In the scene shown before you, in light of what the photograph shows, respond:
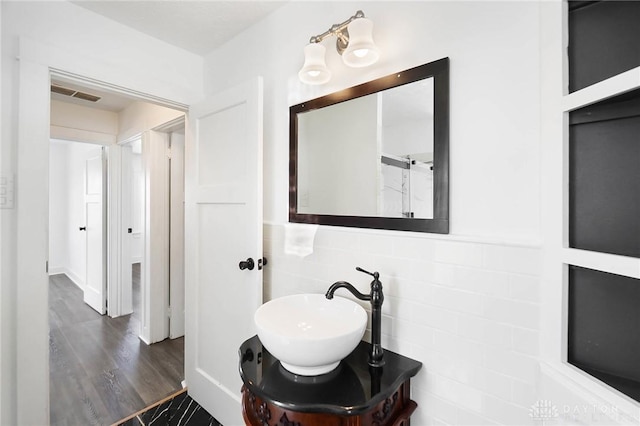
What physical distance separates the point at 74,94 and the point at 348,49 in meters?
3.00

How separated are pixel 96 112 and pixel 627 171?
4.17 m

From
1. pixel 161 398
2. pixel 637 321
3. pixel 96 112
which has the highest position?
pixel 96 112

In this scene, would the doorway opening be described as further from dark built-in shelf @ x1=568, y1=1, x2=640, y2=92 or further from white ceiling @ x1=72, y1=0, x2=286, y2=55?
dark built-in shelf @ x1=568, y1=1, x2=640, y2=92

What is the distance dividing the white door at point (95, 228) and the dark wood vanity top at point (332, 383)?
321cm

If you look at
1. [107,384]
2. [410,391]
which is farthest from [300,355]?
[107,384]

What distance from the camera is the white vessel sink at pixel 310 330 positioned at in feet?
3.11

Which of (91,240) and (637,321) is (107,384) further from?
(637,321)

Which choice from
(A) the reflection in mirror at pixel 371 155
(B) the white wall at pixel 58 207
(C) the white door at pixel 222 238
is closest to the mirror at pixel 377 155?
(A) the reflection in mirror at pixel 371 155

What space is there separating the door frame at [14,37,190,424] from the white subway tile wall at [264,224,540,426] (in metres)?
1.52

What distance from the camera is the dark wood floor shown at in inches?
75.4

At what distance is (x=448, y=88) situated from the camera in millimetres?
1063

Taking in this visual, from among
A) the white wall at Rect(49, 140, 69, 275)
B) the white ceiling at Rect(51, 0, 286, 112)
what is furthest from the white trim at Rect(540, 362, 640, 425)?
the white wall at Rect(49, 140, 69, 275)

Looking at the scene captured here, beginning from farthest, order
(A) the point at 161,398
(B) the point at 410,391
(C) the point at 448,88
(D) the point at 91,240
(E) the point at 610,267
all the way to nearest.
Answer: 1. (D) the point at 91,240
2. (A) the point at 161,398
3. (B) the point at 410,391
4. (C) the point at 448,88
5. (E) the point at 610,267

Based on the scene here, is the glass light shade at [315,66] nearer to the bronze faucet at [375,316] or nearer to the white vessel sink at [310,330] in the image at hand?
the bronze faucet at [375,316]
